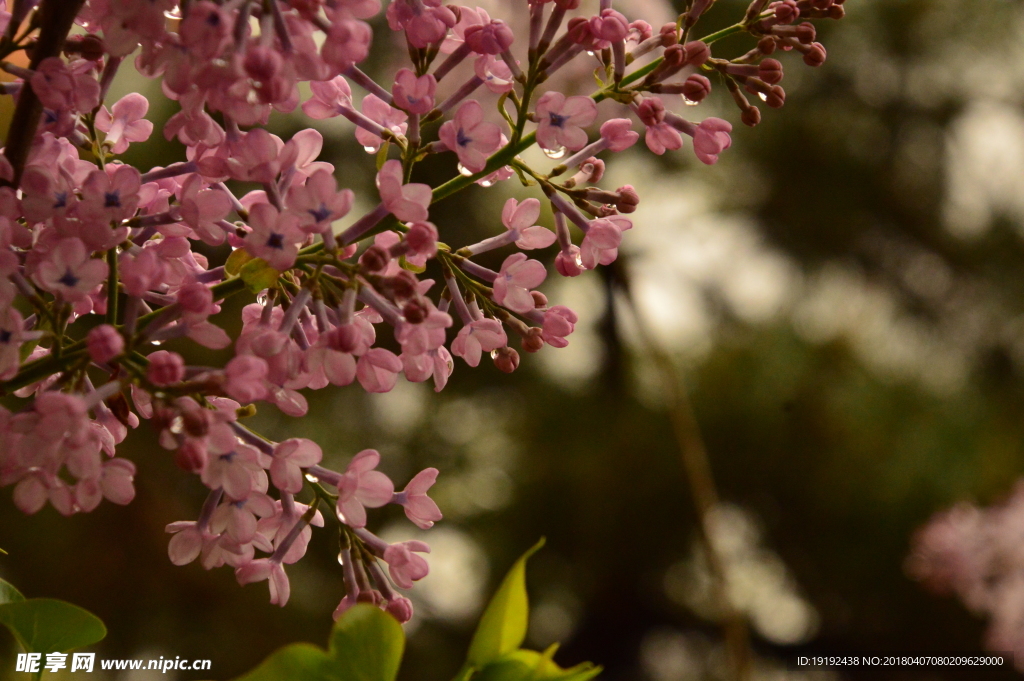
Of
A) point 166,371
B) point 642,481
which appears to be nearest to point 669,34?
point 166,371

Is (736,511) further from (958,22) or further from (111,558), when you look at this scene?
(958,22)

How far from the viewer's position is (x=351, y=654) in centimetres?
12

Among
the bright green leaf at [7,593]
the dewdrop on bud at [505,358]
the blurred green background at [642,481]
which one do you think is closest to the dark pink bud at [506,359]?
the dewdrop on bud at [505,358]

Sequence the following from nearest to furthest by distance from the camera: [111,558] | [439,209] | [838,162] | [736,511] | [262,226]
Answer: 1. [262,226]
2. [111,558]
3. [736,511]
4. [439,209]
5. [838,162]

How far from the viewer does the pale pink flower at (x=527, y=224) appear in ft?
0.60

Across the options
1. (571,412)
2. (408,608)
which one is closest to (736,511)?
(571,412)

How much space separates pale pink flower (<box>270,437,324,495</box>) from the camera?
15 centimetres

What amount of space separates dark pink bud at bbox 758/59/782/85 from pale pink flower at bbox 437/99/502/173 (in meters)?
0.06

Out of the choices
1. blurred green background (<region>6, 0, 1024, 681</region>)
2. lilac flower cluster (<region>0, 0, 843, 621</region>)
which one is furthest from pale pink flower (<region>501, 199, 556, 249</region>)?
blurred green background (<region>6, 0, 1024, 681</region>)

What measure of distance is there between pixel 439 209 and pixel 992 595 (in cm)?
81

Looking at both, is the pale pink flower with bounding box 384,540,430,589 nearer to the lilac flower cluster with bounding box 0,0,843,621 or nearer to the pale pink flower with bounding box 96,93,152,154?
the lilac flower cluster with bounding box 0,0,843,621

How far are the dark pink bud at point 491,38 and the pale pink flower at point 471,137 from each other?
0.04 feet

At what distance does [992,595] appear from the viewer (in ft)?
2.84

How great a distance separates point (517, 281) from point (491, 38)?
0.05 metres
